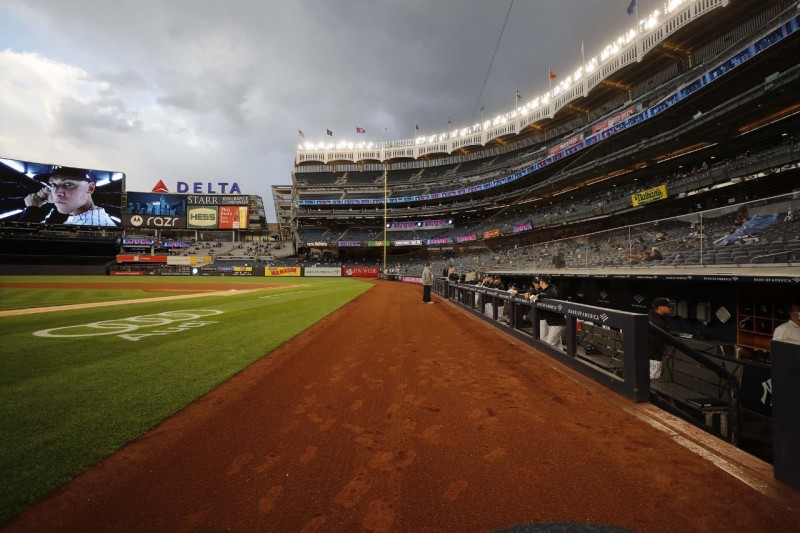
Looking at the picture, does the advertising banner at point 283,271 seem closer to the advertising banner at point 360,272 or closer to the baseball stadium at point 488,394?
the advertising banner at point 360,272

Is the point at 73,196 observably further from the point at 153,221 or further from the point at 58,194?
the point at 153,221

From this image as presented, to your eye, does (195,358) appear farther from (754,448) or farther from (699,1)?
(699,1)

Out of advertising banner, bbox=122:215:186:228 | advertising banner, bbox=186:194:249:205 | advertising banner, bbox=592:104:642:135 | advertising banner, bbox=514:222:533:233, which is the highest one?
advertising banner, bbox=186:194:249:205

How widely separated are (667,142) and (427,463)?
24488 millimetres

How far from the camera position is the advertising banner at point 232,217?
61.4m

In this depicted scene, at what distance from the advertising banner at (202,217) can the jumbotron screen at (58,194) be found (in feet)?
33.4

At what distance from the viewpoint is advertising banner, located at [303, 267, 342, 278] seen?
2007 inches

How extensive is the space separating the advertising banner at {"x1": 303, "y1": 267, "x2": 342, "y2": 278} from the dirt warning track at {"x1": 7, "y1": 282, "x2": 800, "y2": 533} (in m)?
48.2

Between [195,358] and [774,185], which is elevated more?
[774,185]

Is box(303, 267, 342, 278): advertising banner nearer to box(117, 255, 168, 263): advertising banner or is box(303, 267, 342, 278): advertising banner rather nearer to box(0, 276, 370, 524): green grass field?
box(117, 255, 168, 263): advertising banner

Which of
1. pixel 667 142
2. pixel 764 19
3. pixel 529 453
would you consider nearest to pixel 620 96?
pixel 764 19

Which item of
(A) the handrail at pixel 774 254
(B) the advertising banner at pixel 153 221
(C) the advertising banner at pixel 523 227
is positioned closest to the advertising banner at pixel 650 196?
(C) the advertising banner at pixel 523 227

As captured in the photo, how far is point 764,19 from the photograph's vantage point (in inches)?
753

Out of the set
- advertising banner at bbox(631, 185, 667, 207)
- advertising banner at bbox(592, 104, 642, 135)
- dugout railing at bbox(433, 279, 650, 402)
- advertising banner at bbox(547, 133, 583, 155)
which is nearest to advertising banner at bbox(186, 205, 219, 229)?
advertising banner at bbox(547, 133, 583, 155)
